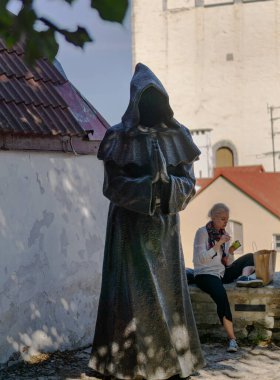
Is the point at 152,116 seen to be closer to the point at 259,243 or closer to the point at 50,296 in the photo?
the point at 50,296

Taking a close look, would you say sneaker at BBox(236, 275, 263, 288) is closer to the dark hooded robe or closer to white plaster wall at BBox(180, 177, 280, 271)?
the dark hooded robe

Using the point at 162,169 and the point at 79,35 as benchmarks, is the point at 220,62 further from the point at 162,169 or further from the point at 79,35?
the point at 79,35

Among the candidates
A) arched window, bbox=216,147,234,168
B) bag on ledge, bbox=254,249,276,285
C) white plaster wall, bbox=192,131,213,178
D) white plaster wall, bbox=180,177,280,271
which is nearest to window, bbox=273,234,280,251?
white plaster wall, bbox=180,177,280,271

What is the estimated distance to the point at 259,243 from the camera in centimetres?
2916

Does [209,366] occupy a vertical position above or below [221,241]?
below

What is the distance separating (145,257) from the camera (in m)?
4.63

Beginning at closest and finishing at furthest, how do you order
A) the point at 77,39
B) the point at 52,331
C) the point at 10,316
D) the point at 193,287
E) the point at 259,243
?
1. the point at 77,39
2. the point at 10,316
3. the point at 52,331
4. the point at 193,287
5. the point at 259,243

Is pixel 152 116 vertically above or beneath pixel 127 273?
above

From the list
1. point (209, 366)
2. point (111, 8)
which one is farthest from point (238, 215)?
point (111, 8)

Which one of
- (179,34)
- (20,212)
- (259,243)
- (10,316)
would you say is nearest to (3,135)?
(20,212)

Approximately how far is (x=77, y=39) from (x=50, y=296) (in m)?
4.52

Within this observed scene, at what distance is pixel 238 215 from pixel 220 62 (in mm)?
9805

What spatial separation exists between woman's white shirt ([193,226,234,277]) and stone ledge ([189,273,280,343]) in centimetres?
36

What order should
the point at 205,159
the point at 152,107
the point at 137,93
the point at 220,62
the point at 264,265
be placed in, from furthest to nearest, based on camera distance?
the point at 220,62
the point at 205,159
the point at 264,265
the point at 152,107
the point at 137,93
